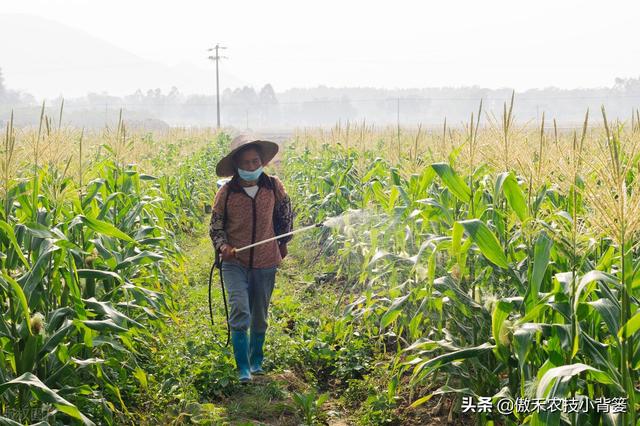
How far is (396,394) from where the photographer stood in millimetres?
5043

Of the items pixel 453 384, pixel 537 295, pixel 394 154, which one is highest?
pixel 394 154

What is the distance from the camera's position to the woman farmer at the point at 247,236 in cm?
537

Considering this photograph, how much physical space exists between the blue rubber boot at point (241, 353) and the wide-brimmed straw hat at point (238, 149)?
1334 millimetres

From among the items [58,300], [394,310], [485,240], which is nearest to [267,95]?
[58,300]

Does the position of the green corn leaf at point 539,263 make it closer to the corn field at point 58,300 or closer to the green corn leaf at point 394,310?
the green corn leaf at point 394,310

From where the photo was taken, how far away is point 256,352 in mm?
5672

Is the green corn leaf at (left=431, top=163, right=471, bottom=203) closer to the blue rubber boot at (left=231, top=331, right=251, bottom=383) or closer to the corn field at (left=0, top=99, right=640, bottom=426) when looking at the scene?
the corn field at (left=0, top=99, right=640, bottom=426)

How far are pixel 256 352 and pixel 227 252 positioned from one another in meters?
0.96

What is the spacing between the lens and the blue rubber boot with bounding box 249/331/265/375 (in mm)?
5633

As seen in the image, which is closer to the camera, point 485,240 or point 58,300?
point 485,240

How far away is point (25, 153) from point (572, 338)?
14.8 ft

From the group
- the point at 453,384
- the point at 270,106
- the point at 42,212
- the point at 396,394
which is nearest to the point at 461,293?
the point at 453,384

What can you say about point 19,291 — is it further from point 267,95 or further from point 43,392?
point 267,95

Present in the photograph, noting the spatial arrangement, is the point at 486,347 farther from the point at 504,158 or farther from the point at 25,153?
the point at 25,153
